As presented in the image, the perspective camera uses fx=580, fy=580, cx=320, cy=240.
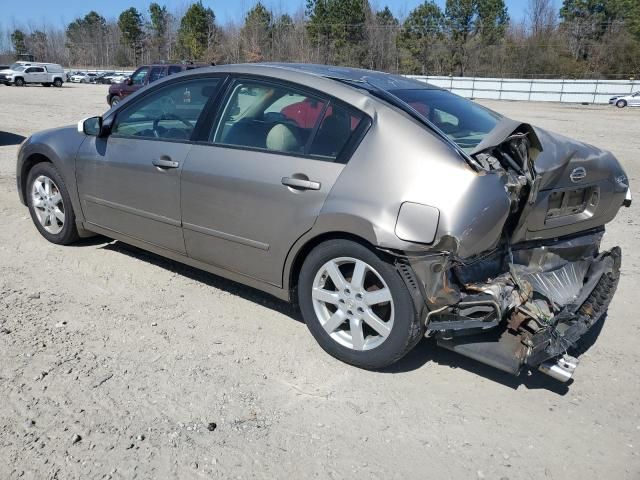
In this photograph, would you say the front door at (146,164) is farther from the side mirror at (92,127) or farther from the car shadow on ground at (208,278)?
the car shadow on ground at (208,278)

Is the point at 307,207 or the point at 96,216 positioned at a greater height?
the point at 307,207

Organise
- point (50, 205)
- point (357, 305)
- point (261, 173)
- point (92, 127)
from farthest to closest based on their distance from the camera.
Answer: point (50, 205) → point (92, 127) → point (261, 173) → point (357, 305)

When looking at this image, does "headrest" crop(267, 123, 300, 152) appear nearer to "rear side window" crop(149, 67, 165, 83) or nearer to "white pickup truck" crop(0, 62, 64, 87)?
"rear side window" crop(149, 67, 165, 83)

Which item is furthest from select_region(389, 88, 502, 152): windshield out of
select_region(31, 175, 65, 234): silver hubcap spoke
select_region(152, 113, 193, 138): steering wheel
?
select_region(31, 175, 65, 234): silver hubcap spoke

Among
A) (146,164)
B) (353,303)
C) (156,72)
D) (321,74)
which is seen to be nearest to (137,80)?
(156,72)

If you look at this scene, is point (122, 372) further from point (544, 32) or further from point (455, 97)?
point (544, 32)

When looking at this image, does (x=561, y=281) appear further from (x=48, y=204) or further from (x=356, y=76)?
(x=48, y=204)

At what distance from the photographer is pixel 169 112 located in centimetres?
434

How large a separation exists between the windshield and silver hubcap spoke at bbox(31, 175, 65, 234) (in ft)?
10.5

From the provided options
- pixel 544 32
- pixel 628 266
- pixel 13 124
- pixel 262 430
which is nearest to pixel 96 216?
pixel 262 430

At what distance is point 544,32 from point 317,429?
65.1 metres

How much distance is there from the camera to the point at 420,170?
10.1ft

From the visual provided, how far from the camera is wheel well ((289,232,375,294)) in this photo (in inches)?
129

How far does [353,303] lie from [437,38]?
2507 inches
